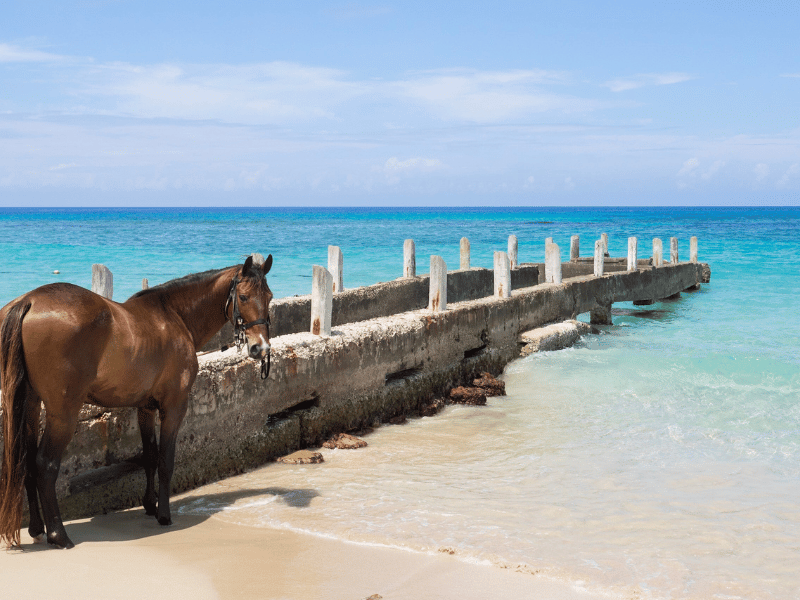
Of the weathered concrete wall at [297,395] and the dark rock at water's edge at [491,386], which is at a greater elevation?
the weathered concrete wall at [297,395]

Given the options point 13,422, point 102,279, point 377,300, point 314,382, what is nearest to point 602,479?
point 314,382

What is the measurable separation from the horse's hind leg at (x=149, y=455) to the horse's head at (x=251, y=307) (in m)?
0.88

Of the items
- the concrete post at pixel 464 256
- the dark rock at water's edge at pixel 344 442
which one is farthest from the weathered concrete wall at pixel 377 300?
the dark rock at water's edge at pixel 344 442

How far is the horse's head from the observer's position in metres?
5.06

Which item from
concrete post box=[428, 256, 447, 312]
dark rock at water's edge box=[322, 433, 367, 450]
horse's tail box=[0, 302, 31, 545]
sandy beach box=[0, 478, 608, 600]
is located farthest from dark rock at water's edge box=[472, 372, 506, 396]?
horse's tail box=[0, 302, 31, 545]

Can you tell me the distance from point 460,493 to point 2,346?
3694 millimetres

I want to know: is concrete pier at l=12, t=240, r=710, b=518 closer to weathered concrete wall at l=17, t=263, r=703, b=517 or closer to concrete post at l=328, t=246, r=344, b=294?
weathered concrete wall at l=17, t=263, r=703, b=517

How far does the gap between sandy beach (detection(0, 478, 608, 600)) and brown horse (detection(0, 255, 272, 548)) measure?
0.23m

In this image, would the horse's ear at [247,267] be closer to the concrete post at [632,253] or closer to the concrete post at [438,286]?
the concrete post at [438,286]

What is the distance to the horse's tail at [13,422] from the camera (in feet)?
13.3

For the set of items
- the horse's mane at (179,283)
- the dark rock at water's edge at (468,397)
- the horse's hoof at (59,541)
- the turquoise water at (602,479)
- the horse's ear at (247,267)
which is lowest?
the turquoise water at (602,479)

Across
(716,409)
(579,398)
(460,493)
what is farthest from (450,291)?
(460,493)

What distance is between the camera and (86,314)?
4211mm

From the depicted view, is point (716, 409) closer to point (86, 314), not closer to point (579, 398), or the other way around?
point (579, 398)
